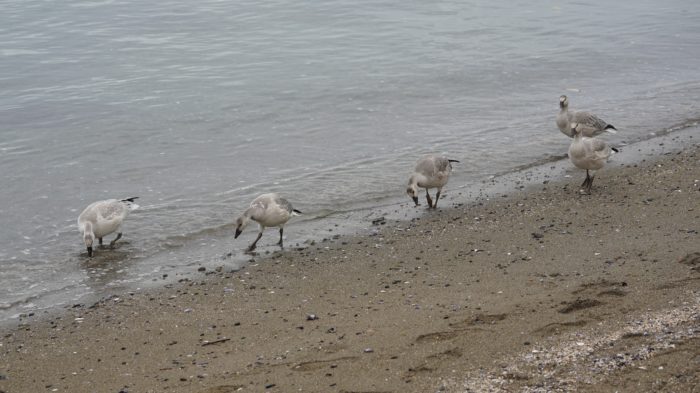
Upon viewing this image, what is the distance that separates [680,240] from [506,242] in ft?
6.21

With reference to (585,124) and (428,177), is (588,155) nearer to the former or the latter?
(428,177)

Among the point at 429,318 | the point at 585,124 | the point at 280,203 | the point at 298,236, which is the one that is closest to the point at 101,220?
the point at 280,203

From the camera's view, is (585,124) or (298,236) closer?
(298,236)

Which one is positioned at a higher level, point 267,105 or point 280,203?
point 280,203

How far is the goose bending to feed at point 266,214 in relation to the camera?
11234 millimetres

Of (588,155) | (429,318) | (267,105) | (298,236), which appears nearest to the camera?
(429,318)

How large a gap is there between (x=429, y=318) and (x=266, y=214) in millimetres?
3847

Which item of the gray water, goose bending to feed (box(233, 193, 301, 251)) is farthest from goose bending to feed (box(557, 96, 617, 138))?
goose bending to feed (box(233, 193, 301, 251))

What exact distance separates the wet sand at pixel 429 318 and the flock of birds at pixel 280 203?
2.63 feet

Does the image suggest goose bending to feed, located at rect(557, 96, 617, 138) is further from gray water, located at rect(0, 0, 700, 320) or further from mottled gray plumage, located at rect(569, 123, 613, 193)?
mottled gray plumage, located at rect(569, 123, 613, 193)

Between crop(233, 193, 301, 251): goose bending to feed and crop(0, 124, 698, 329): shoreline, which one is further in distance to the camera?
crop(233, 193, 301, 251): goose bending to feed

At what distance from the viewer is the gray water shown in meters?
12.3

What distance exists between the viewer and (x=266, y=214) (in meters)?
11.2

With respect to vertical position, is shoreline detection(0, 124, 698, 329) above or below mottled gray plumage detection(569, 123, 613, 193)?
below
